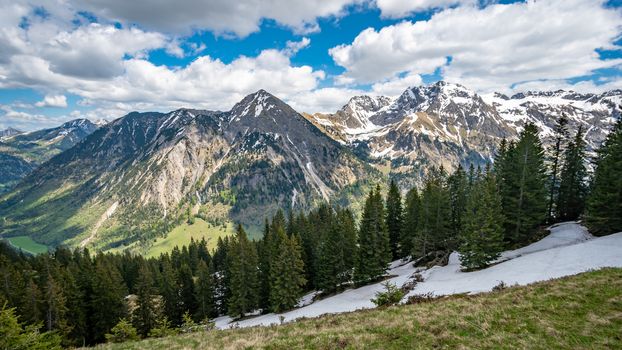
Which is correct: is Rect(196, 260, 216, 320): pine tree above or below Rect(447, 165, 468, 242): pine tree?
below

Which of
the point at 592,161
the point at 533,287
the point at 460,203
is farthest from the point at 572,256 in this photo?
the point at 460,203

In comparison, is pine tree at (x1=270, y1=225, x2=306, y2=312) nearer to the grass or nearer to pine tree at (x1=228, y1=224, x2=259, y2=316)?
pine tree at (x1=228, y1=224, x2=259, y2=316)

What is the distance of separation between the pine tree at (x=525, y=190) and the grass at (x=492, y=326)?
27212 millimetres

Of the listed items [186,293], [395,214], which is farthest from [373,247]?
[186,293]

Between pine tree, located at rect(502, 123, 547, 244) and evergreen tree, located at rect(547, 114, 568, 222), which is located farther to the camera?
evergreen tree, located at rect(547, 114, 568, 222)

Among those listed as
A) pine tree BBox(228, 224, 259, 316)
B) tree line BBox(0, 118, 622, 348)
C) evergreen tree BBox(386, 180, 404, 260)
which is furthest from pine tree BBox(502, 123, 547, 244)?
pine tree BBox(228, 224, 259, 316)

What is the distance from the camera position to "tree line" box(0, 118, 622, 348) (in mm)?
40875

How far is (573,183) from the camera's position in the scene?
170ft

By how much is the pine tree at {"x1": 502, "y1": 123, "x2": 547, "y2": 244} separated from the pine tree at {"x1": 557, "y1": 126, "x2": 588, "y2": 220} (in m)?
8.12

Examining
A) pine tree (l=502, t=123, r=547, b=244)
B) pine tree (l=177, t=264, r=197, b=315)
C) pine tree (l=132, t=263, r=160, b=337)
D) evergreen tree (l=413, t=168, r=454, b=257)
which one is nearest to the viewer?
pine tree (l=502, t=123, r=547, b=244)

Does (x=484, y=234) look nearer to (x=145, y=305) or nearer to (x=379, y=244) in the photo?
(x=379, y=244)

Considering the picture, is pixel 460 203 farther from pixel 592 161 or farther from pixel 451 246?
pixel 592 161

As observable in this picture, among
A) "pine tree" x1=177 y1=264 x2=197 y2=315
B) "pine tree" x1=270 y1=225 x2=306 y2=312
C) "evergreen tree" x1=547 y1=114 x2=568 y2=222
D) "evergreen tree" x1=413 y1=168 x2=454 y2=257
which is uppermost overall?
"evergreen tree" x1=547 y1=114 x2=568 y2=222

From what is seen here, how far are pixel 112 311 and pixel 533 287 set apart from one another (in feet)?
215
